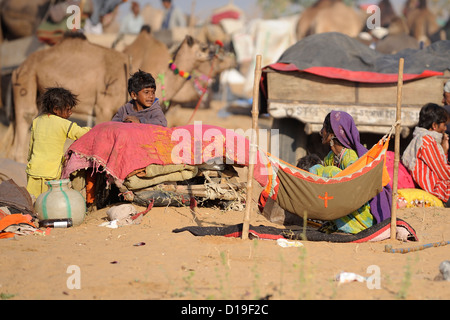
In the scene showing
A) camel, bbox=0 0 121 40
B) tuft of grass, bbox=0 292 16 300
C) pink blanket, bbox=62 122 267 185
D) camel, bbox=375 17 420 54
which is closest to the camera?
tuft of grass, bbox=0 292 16 300

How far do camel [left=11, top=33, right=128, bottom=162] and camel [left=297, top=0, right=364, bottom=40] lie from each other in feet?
29.8

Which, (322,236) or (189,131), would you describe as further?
(189,131)

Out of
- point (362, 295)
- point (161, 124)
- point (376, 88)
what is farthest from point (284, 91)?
point (362, 295)

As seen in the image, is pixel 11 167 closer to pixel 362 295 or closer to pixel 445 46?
pixel 362 295

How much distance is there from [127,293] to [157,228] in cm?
198

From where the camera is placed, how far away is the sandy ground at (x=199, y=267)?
12.9ft

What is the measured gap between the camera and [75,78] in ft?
34.5

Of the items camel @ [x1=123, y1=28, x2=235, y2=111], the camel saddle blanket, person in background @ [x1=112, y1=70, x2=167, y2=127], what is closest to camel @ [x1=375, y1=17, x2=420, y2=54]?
camel @ [x1=123, y1=28, x2=235, y2=111]

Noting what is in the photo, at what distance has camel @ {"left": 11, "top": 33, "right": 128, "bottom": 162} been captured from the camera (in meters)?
10.5

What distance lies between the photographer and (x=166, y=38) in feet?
54.3

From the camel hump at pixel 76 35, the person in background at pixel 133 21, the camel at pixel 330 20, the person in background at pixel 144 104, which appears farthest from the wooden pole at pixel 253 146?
the person in background at pixel 133 21

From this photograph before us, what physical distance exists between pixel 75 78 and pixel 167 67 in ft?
5.38

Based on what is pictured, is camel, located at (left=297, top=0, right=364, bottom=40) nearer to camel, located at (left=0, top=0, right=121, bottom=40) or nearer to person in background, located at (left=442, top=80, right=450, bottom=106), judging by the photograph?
camel, located at (left=0, top=0, right=121, bottom=40)

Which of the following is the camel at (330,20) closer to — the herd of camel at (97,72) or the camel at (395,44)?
the camel at (395,44)
